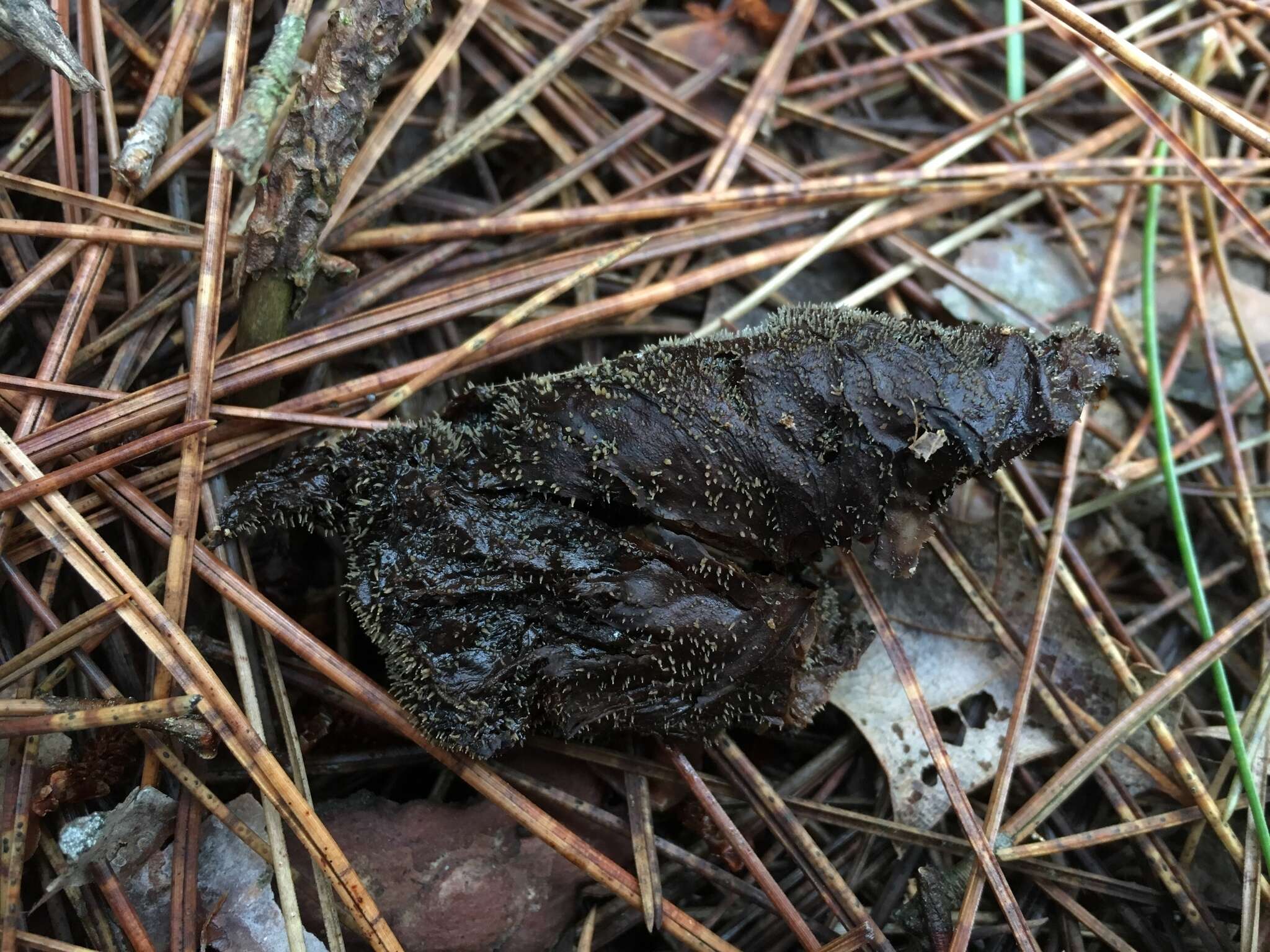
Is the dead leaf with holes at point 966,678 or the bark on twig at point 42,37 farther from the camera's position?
the dead leaf with holes at point 966,678

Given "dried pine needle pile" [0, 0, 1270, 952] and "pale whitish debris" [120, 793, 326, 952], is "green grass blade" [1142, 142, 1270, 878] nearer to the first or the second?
"dried pine needle pile" [0, 0, 1270, 952]

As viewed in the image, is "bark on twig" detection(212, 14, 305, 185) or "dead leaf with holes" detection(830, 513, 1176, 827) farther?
"dead leaf with holes" detection(830, 513, 1176, 827)

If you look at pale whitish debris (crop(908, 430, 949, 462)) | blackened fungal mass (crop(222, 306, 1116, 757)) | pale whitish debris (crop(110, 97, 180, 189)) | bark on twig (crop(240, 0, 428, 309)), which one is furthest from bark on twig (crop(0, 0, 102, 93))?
pale whitish debris (crop(908, 430, 949, 462))

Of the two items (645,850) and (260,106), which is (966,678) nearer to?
(645,850)

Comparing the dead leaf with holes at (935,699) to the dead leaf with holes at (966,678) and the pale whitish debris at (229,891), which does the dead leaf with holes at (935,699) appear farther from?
the pale whitish debris at (229,891)

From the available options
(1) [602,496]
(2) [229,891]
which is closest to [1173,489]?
(1) [602,496]

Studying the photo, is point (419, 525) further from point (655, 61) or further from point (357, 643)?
point (655, 61)

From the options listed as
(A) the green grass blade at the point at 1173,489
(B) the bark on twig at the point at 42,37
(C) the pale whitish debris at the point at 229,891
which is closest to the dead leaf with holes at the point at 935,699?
(A) the green grass blade at the point at 1173,489
